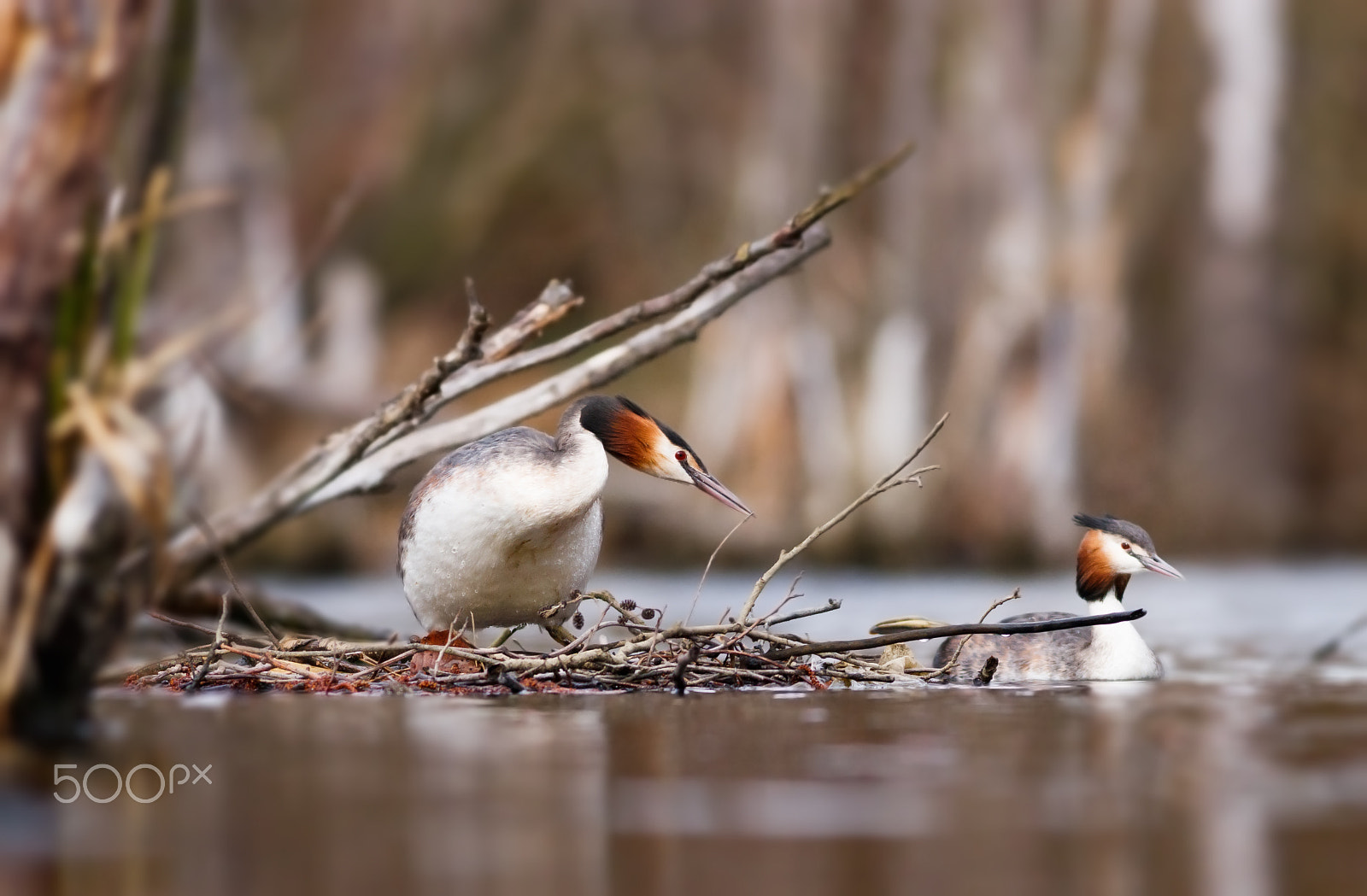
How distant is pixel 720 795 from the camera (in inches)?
143

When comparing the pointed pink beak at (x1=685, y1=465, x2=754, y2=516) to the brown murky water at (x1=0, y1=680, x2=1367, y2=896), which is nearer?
the brown murky water at (x1=0, y1=680, x2=1367, y2=896)

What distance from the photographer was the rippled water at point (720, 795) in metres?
2.91

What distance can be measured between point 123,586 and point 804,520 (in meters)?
12.5

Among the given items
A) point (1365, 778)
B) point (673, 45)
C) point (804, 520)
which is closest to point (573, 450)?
point (1365, 778)

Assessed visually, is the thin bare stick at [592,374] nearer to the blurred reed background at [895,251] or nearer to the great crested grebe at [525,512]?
the great crested grebe at [525,512]

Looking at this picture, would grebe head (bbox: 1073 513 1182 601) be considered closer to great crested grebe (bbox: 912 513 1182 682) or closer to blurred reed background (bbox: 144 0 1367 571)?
great crested grebe (bbox: 912 513 1182 682)

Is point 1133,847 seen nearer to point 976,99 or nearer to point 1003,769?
point 1003,769

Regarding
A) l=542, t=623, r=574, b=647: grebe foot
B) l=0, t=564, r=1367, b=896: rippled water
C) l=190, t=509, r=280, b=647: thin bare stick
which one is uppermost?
l=190, t=509, r=280, b=647: thin bare stick

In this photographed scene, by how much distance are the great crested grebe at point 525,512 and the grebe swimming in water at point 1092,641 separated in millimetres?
1083

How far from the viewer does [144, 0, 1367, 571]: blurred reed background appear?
1628 centimetres

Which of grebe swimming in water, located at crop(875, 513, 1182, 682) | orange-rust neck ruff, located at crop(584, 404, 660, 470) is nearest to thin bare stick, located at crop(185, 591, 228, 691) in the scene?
orange-rust neck ruff, located at crop(584, 404, 660, 470)

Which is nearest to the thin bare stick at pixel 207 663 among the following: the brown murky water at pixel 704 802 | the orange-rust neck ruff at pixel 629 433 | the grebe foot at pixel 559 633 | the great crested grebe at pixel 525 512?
the brown murky water at pixel 704 802

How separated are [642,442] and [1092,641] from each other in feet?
5.73

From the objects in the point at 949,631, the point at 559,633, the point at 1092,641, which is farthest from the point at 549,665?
the point at 1092,641
